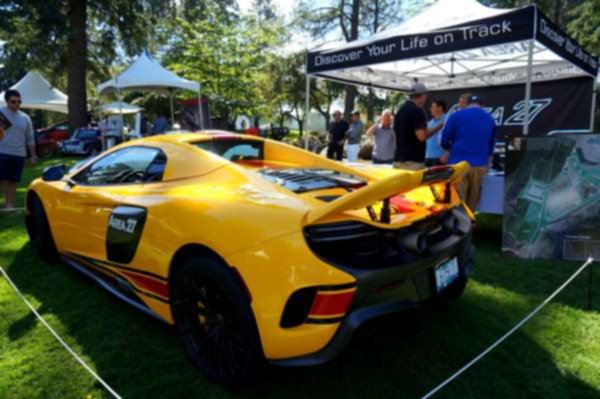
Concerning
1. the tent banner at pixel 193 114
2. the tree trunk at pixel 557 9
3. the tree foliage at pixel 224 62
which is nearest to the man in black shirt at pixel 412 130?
the tent banner at pixel 193 114

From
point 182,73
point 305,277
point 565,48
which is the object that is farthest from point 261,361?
point 182,73

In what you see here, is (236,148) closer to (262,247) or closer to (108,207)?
(108,207)

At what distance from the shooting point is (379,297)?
1.85 meters

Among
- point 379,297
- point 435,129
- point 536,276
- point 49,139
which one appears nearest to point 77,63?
point 49,139

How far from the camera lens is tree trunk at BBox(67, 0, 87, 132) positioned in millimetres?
15570

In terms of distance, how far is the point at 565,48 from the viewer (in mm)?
5727

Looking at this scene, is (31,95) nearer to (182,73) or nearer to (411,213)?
(182,73)

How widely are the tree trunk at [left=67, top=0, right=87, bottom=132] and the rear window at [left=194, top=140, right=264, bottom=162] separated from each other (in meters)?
14.4

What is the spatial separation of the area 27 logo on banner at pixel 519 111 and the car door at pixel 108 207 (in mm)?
7979

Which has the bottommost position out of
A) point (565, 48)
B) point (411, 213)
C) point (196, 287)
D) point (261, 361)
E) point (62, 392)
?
point (62, 392)

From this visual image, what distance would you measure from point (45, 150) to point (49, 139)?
0.46m

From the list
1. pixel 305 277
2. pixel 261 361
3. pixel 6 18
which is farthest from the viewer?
pixel 6 18

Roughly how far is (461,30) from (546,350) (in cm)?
394

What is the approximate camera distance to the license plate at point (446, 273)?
2152 mm
